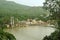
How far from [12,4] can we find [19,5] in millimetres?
538

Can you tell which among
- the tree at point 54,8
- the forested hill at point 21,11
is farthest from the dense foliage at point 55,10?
the forested hill at point 21,11

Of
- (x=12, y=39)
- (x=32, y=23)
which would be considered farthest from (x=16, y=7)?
(x=12, y=39)

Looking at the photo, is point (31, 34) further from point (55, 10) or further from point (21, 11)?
point (21, 11)

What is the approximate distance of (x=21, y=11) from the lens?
1520cm

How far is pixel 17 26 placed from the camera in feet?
40.1

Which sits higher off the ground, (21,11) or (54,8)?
(54,8)

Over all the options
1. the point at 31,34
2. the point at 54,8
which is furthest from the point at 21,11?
the point at 54,8

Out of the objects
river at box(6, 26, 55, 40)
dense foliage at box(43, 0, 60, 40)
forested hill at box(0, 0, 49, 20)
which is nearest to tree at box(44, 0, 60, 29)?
dense foliage at box(43, 0, 60, 40)

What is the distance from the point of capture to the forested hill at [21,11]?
44.6 ft

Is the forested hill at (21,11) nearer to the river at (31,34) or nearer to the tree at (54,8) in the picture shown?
the river at (31,34)

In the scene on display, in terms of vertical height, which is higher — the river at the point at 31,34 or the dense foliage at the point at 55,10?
the dense foliage at the point at 55,10

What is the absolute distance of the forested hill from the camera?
13598 millimetres

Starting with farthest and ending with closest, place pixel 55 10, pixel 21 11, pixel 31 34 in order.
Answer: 1. pixel 21 11
2. pixel 31 34
3. pixel 55 10

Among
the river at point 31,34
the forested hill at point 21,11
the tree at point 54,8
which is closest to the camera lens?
the tree at point 54,8
